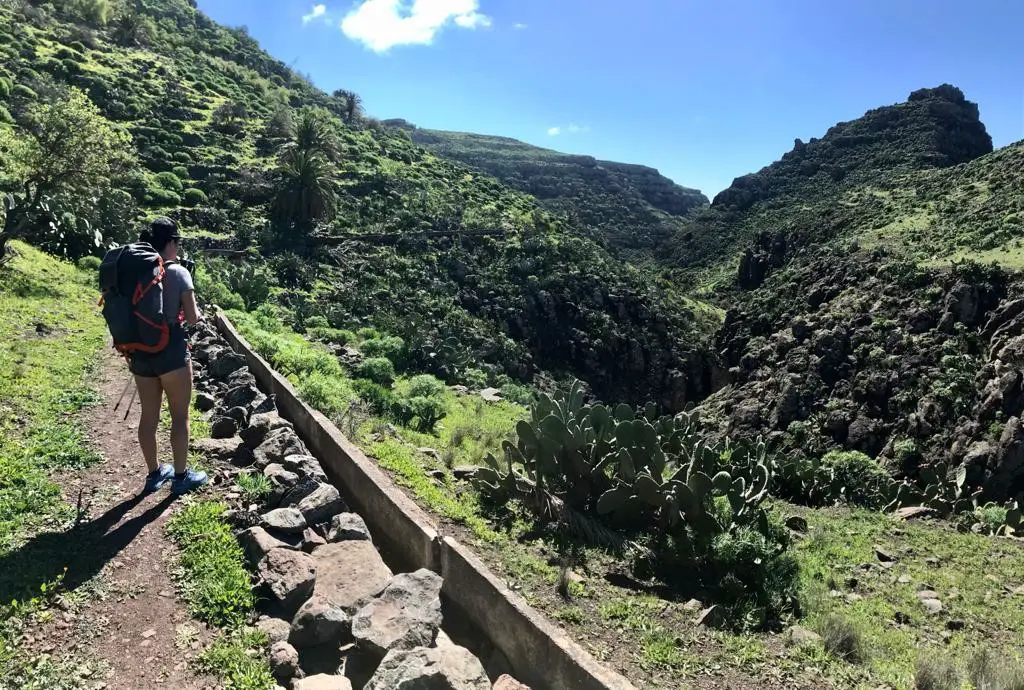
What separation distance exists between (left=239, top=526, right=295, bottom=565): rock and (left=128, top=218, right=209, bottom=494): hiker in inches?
33.6

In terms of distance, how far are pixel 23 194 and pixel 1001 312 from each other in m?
29.1

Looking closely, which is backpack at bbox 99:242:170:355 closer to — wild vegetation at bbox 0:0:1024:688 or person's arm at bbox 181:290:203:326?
person's arm at bbox 181:290:203:326

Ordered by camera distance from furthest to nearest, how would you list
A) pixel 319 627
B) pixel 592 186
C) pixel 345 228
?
pixel 592 186 < pixel 345 228 < pixel 319 627

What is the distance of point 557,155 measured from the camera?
123 m

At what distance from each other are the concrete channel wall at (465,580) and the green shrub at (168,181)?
27.2 m

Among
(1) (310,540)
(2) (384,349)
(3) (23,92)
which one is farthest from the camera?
(3) (23,92)

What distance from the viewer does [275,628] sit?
352 centimetres

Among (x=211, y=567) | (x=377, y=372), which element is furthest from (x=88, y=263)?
(x=211, y=567)

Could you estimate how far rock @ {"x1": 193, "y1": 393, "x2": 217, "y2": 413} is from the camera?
6938 millimetres

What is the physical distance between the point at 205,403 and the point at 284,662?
4.48 meters

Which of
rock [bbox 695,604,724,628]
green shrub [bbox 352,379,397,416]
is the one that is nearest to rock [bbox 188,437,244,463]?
green shrub [bbox 352,379,397,416]

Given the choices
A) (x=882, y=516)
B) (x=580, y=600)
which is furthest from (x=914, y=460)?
(x=580, y=600)

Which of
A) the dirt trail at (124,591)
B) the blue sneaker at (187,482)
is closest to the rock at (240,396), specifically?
the dirt trail at (124,591)

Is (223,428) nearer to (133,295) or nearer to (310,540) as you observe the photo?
(310,540)
